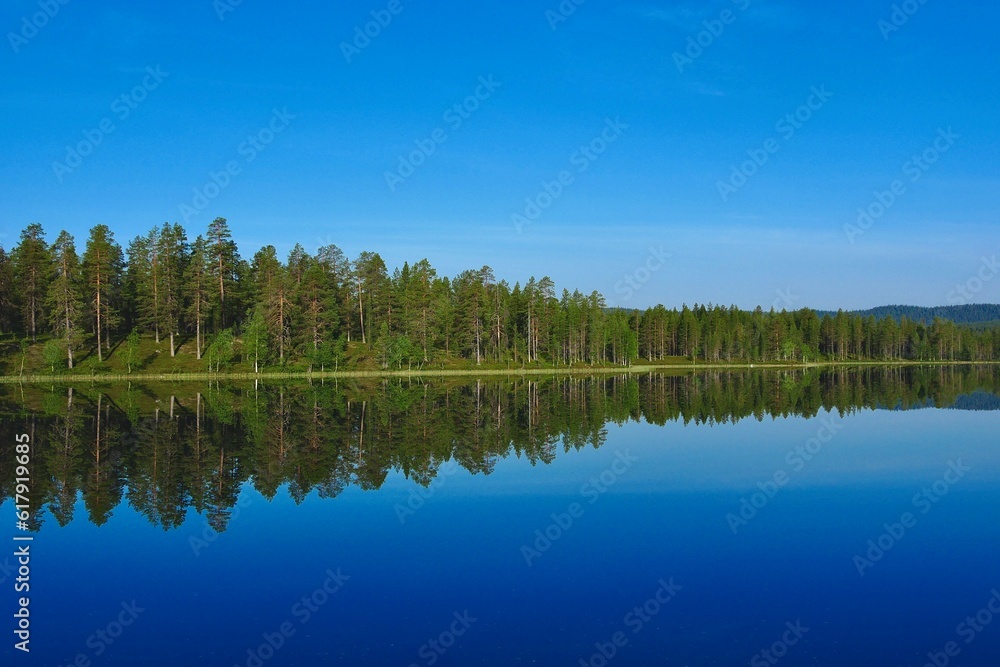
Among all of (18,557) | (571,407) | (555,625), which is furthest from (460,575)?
(571,407)

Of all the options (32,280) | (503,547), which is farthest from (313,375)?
(503,547)

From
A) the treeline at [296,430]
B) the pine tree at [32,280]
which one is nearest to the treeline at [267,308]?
the pine tree at [32,280]

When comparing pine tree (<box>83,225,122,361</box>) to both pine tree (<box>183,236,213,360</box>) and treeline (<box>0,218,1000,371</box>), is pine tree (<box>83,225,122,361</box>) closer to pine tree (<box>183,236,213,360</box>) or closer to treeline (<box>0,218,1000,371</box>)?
treeline (<box>0,218,1000,371</box>)

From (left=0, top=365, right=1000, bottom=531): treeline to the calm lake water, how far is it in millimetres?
282

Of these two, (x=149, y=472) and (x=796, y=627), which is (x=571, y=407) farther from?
(x=796, y=627)

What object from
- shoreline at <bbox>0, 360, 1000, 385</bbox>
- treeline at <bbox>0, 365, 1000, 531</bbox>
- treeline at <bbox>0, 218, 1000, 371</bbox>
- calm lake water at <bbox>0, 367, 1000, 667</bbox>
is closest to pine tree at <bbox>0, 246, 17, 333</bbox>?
treeline at <bbox>0, 218, 1000, 371</bbox>

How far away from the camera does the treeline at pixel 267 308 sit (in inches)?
3905

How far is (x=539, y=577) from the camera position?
18.7m

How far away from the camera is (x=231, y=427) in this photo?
45.4m

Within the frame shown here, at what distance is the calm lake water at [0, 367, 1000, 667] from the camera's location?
49.4 feet

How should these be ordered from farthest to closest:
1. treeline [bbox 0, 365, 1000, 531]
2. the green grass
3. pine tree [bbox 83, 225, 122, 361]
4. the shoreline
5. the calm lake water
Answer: pine tree [bbox 83, 225, 122, 361] < the green grass < the shoreline < treeline [bbox 0, 365, 1000, 531] < the calm lake water

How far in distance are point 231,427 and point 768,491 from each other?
3105 centimetres

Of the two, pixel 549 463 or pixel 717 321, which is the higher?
pixel 717 321

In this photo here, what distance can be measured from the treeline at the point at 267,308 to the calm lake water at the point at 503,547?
57.0 metres
